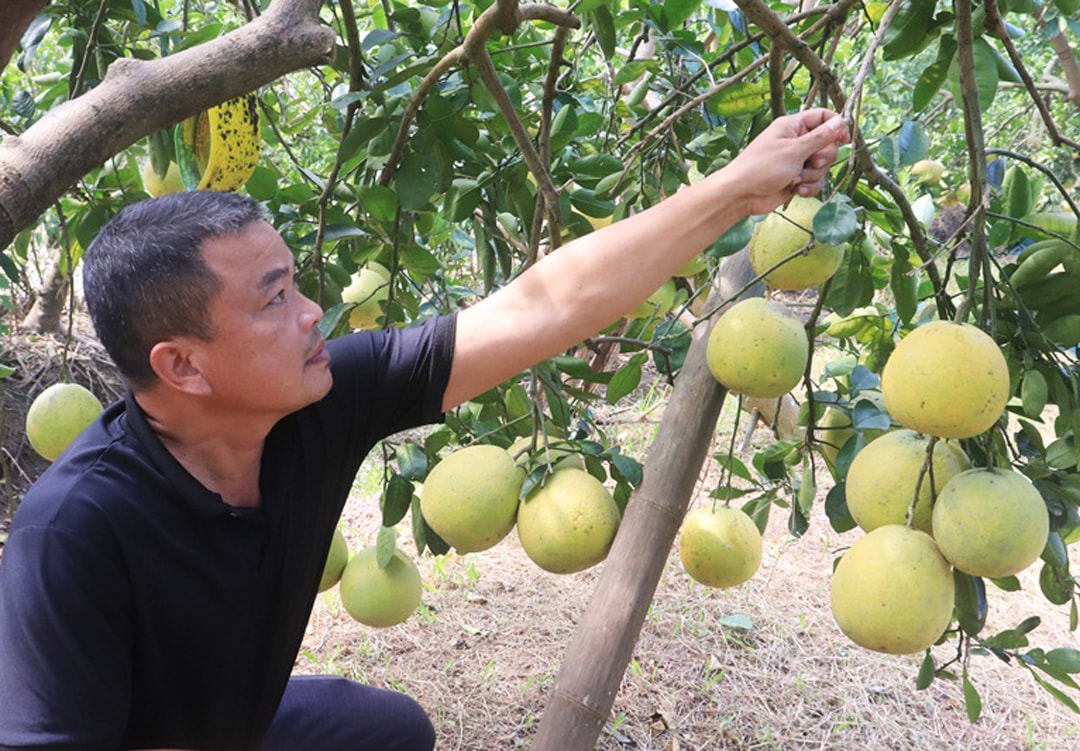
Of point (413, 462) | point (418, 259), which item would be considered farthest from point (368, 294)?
point (413, 462)

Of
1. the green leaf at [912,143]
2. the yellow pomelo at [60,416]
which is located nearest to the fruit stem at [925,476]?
the green leaf at [912,143]

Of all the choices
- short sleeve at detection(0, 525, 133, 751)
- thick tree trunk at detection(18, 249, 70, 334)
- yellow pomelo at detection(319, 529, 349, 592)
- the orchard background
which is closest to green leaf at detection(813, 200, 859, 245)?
the orchard background

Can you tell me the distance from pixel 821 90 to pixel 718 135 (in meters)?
0.42

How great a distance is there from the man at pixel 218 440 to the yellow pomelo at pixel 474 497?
109 millimetres

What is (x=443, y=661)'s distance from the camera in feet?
9.70

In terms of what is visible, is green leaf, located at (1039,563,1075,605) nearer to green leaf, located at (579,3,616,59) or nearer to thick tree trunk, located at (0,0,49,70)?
green leaf, located at (579,3,616,59)

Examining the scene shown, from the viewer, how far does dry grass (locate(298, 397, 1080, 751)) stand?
2.62 m

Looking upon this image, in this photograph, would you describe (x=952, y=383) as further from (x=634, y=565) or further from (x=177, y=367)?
(x=177, y=367)

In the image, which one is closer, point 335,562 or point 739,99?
point 739,99

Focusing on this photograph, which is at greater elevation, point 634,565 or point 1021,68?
point 1021,68

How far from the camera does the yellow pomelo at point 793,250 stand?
121 cm

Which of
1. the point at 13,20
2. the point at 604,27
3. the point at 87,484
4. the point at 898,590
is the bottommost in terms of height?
the point at 898,590

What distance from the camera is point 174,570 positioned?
50.5 inches

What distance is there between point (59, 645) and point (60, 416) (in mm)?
913
